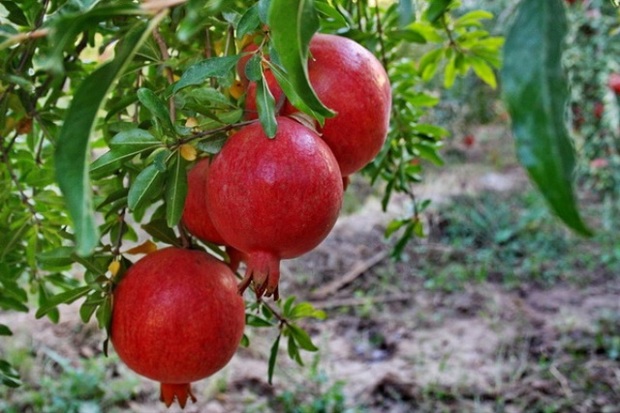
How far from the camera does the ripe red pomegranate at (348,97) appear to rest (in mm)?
601

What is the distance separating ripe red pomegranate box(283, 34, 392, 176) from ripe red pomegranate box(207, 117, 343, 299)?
66 millimetres

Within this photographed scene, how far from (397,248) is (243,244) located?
0.66 metres

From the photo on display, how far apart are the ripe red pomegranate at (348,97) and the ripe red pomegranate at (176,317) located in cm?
18

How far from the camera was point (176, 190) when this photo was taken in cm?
60

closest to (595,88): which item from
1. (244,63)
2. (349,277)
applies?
(349,277)

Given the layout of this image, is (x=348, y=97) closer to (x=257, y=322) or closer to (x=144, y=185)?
(x=144, y=185)

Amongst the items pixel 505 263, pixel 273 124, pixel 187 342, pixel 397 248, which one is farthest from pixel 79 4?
pixel 505 263

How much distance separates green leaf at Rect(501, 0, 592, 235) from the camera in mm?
266

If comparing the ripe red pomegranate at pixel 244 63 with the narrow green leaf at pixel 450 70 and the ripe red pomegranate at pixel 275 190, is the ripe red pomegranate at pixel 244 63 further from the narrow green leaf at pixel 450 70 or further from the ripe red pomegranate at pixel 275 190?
the narrow green leaf at pixel 450 70

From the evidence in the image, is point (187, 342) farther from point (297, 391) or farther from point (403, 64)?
point (297, 391)

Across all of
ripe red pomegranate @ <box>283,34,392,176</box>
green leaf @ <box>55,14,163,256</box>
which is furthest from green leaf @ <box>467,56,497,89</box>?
green leaf @ <box>55,14,163,256</box>

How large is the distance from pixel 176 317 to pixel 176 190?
130mm

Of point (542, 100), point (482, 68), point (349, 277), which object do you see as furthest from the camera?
point (349, 277)

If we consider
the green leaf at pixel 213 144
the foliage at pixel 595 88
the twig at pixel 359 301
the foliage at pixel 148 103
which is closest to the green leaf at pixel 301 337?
the foliage at pixel 148 103
